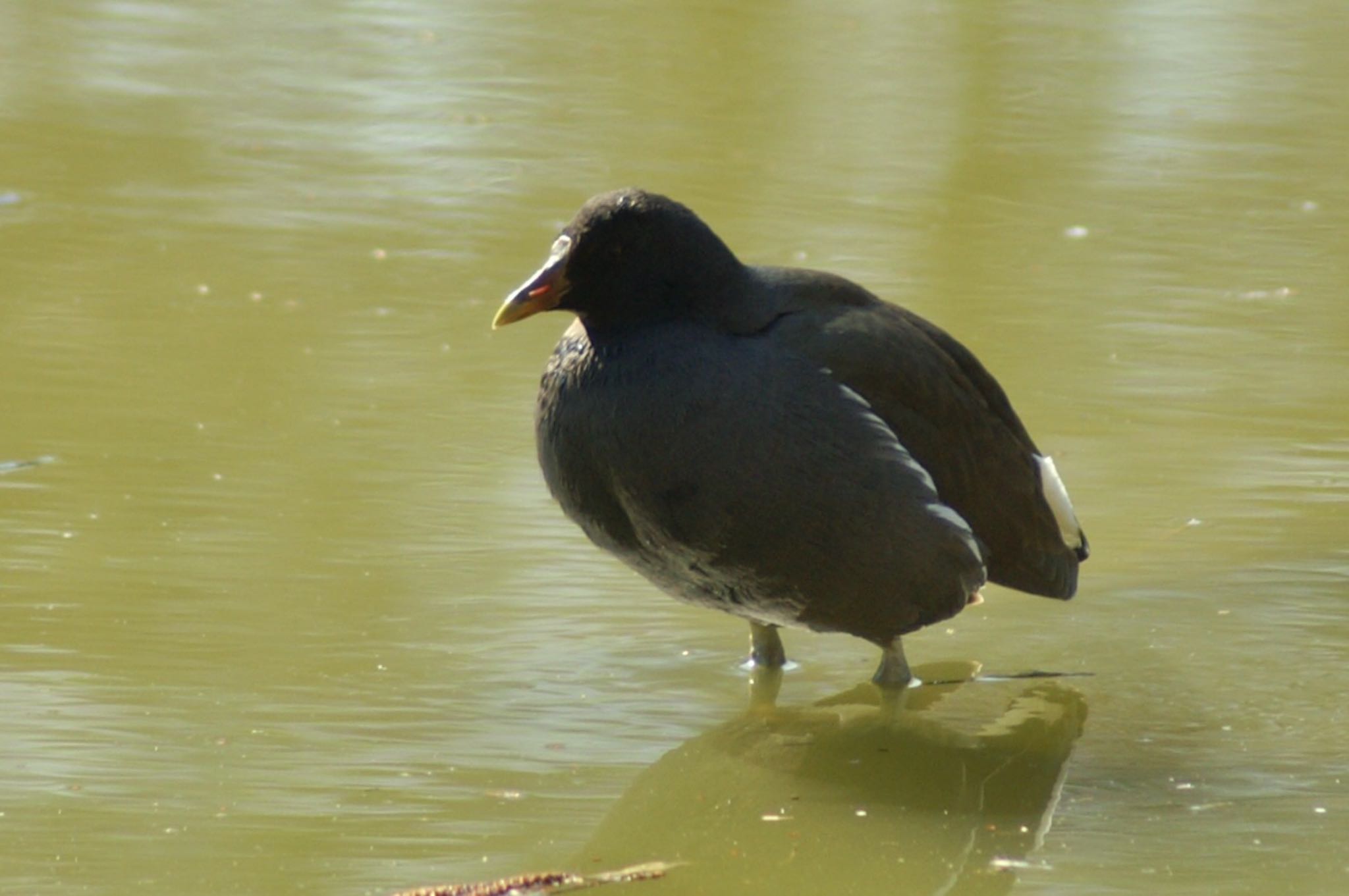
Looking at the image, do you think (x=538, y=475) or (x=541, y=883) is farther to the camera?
(x=538, y=475)

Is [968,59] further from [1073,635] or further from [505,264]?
[1073,635]

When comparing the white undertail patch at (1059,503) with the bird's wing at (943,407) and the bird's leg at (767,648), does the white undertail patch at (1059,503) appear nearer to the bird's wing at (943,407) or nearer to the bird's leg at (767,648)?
the bird's wing at (943,407)

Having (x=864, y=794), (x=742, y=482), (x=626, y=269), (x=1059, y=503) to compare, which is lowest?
(x=864, y=794)

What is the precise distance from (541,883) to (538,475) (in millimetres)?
2290

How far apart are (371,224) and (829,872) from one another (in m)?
4.62

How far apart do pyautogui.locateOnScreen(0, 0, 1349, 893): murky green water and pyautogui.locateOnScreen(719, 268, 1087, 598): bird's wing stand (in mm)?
254

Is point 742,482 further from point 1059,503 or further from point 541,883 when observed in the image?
point 1059,503

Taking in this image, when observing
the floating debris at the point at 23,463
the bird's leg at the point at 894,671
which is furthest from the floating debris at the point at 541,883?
the floating debris at the point at 23,463

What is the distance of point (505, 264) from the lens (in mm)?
7367

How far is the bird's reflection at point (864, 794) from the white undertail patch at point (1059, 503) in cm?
42

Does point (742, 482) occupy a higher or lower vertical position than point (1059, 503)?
higher

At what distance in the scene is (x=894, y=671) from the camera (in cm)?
451

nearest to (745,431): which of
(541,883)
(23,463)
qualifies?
(541,883)

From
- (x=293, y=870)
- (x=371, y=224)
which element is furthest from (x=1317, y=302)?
(x=293, y=870)
